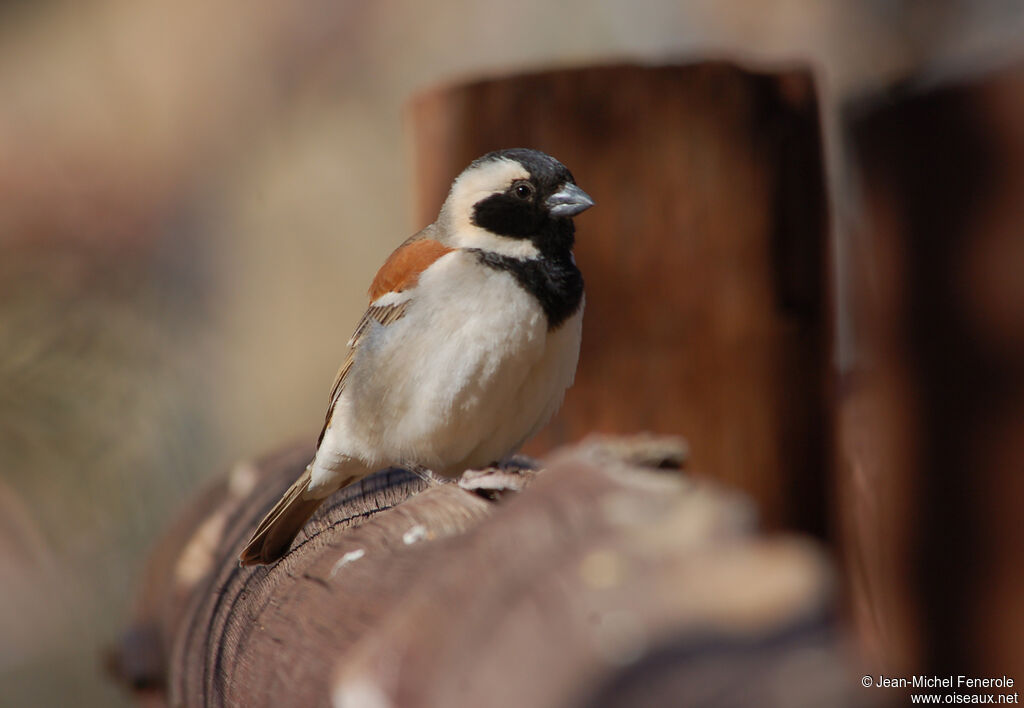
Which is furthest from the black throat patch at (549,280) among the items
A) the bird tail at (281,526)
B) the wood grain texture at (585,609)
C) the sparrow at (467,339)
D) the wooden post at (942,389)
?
the wooden post at (942,389)

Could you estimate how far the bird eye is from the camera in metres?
2.40

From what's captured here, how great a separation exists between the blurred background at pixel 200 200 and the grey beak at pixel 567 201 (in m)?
3.51

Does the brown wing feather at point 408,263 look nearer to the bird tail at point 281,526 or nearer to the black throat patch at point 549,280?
the black throat patch at point 549,280

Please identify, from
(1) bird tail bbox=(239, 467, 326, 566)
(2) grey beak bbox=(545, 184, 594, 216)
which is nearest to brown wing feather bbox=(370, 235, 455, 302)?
(2) grey beak bbox=(545, 184, 594, 216)

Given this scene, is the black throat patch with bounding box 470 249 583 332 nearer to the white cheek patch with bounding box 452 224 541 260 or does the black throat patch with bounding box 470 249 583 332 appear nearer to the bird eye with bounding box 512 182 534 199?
the white cheek patch with bounding box 452 224 541 260

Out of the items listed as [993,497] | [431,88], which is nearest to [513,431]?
[431,88]

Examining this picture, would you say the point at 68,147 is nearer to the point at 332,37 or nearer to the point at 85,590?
the point at 332,37

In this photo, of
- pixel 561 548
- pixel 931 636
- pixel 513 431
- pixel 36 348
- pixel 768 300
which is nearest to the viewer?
pixel 561 548

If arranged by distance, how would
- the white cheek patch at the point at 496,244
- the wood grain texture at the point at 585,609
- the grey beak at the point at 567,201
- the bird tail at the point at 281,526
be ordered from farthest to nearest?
1. the white cheek patch at the point at 496,244
2. the grey beak at the point at 567,201
3. the bird tail at the point at 281,526
4. the wood grain texture at the point at 585,609

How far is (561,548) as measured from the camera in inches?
43.4

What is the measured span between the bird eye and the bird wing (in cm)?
22

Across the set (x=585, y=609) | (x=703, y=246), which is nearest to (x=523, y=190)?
(x=703, y=246)

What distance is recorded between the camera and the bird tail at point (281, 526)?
2.21m

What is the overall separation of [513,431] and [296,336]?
22.5 ft
